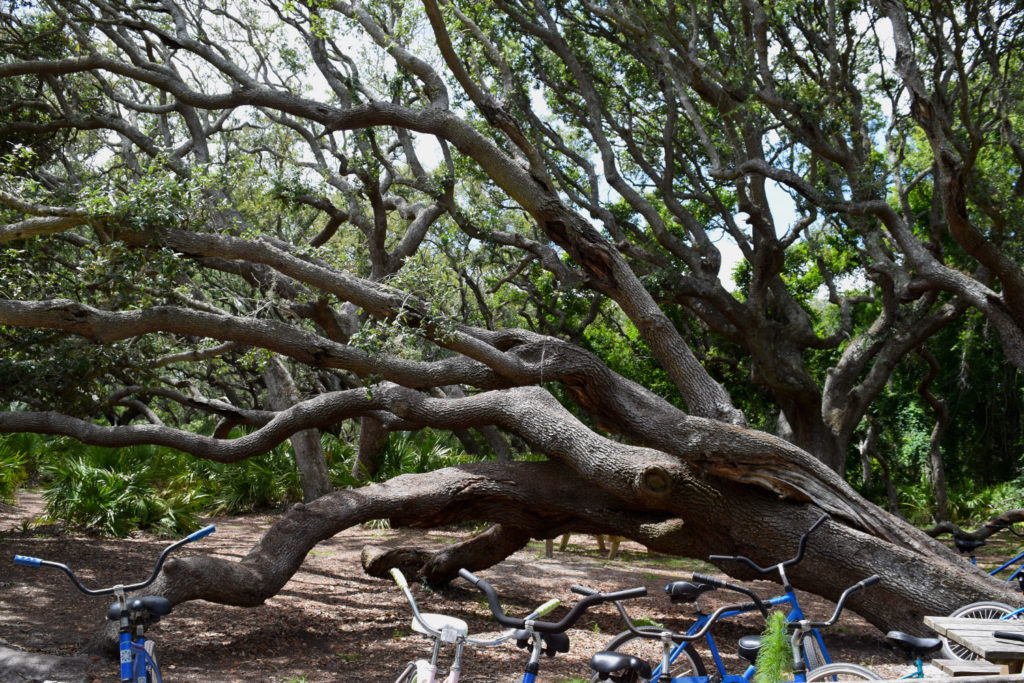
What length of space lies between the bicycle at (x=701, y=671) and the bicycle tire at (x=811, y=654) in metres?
0.01

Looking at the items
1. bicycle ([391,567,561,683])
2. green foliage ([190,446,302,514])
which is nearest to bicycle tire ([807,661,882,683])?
bicycle ([391,567,561,683])

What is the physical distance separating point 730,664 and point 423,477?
332cm

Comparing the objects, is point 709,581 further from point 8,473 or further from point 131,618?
point 8,473

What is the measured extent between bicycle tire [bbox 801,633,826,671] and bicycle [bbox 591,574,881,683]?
1cm

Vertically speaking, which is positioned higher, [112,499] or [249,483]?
[249,483]

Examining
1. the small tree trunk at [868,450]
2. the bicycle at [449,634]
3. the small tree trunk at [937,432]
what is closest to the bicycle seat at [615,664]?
the bicycle at [449,634]

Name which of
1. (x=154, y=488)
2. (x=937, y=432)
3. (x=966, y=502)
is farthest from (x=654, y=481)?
(x=966, y=502)

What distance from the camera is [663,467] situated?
7.26 metres

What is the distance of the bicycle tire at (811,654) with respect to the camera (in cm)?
404

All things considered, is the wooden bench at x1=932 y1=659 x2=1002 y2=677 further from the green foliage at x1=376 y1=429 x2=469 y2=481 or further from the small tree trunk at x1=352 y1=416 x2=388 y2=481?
the small tree trunk at x1=352 y1=416 x2=388 y2=481

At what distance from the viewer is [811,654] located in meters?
4.05

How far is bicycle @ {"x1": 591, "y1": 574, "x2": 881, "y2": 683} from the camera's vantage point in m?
3.27

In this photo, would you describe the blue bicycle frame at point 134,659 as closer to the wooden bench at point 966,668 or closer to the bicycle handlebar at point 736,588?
the bicycle handlebar at point 736,588

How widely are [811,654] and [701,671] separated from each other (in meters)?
0.55
